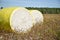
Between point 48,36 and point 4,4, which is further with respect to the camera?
point 4,4

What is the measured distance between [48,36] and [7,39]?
26.1 inches

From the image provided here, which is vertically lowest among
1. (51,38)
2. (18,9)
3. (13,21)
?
(51,38)

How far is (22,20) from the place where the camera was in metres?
3.48

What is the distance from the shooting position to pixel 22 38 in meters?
2.71

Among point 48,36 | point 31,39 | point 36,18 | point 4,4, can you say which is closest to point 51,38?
point 48,36

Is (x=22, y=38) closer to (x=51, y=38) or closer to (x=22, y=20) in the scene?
(x=51, y=38)

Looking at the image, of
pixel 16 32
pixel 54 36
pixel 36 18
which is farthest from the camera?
pixel 36 18

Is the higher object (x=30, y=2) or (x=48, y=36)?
(x=30, y=2)

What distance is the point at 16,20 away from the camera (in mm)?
3422

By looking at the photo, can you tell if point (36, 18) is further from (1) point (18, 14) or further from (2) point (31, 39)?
(2) point (31, 39)

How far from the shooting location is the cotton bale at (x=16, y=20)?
336 cm

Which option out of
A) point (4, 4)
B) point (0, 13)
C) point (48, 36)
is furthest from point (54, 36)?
Answer: point (4, 4)

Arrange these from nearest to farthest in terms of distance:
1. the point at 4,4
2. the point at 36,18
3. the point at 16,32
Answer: the point at 16,32 → the point at 36,18 → the point at 4,4

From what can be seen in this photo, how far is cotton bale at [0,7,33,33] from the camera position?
11.0 feet
